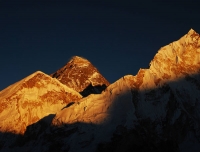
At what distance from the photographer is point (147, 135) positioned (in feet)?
645

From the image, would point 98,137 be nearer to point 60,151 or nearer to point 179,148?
point 60,151

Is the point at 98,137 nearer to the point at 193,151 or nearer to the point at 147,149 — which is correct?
the point at 147,149

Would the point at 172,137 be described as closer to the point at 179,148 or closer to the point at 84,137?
the point at 179,148

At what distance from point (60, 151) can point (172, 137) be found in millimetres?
37306

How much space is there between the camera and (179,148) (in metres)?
197

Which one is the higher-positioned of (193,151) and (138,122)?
(138,122)

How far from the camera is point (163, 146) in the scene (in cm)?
19488

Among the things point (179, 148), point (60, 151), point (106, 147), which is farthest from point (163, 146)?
point (60, 151)

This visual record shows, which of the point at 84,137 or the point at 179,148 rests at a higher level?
the point at 84,137

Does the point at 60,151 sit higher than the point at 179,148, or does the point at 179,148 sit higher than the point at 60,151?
the point at 60,151

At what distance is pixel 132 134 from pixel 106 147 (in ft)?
30.7

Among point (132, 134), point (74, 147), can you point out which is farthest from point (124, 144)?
point (74, 147)

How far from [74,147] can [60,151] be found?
17.0 feet

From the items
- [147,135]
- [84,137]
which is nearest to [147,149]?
[147,135]
